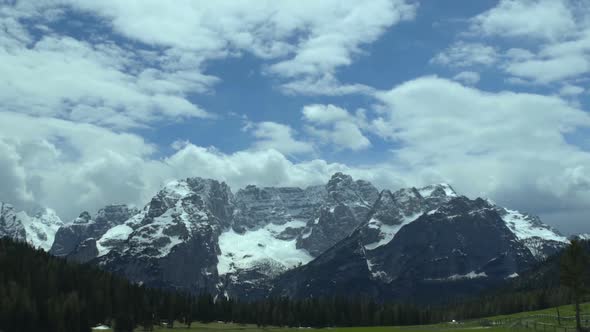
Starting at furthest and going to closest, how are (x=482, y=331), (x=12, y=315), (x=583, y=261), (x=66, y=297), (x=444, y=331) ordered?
1. (x=66, y=297)
2. (x=12, y=315)
3. (x=444, y=331)
4. (x=482, y=331)
5. (x=583, y=261)

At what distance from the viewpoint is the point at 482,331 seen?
458 feet

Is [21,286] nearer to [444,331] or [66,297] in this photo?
[66,297]

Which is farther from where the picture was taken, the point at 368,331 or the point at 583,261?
the point at 368,331

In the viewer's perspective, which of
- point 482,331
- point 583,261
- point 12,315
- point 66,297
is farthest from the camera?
point 66,297

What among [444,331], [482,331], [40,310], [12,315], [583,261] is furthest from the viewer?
[40,310]

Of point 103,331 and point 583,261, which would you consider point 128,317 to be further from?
point 583,261

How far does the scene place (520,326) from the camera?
156m

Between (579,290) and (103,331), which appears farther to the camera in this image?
(103,331)

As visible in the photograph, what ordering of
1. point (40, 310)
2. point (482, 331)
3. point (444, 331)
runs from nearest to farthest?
1. point (482, 331)
2. point (444, 331)
3. point (40, 310)

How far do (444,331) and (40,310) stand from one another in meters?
104

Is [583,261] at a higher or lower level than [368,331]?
higher

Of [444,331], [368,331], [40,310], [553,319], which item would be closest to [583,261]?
[444,331]

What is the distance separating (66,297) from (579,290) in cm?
13549

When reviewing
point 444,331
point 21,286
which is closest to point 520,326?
point 444,331
